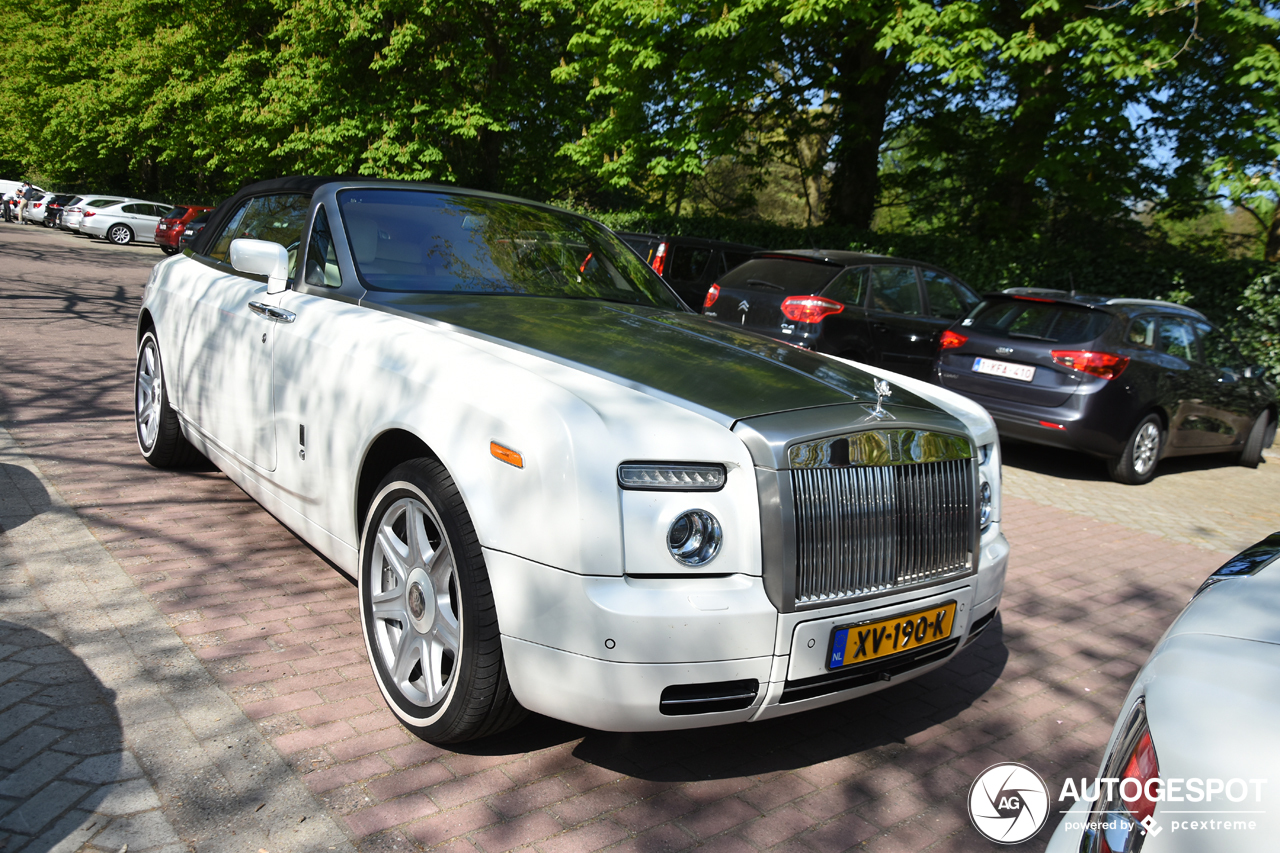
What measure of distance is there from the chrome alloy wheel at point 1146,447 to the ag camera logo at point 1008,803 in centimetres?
633

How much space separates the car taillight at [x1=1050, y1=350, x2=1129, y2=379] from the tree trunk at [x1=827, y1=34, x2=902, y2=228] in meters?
11.2

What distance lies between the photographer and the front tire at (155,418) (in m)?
5.43

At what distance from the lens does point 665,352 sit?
3299 mm

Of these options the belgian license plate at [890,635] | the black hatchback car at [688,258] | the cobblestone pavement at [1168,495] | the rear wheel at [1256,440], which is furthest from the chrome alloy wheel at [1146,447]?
the belgian license plate at [890,635]

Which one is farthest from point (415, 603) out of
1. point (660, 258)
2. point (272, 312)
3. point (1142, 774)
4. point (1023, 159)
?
point (1023, 159)

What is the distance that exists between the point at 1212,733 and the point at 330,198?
12.5 ft

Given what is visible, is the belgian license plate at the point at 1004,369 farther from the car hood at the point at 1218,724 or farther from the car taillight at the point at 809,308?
the car hood at the point at 1218,724

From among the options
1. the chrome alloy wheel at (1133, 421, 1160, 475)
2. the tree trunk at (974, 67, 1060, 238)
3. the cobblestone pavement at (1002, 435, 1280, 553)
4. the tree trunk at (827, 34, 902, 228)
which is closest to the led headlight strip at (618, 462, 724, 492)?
the cobblestone pavement at (1002, 435, 1280, 553)

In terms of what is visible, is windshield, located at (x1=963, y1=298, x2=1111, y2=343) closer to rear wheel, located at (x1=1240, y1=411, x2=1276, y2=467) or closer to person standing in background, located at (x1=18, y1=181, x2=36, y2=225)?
rear wheel, located at (x1=1240, y1=411, x2=1276, y2=467)

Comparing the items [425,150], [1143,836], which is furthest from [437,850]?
[425,150]

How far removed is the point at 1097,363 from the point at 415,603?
7.14 m

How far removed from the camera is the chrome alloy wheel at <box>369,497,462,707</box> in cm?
291

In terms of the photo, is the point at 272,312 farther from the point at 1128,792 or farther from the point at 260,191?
the point at 1128,792

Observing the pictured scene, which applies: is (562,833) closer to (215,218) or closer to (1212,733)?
(1212,733)
